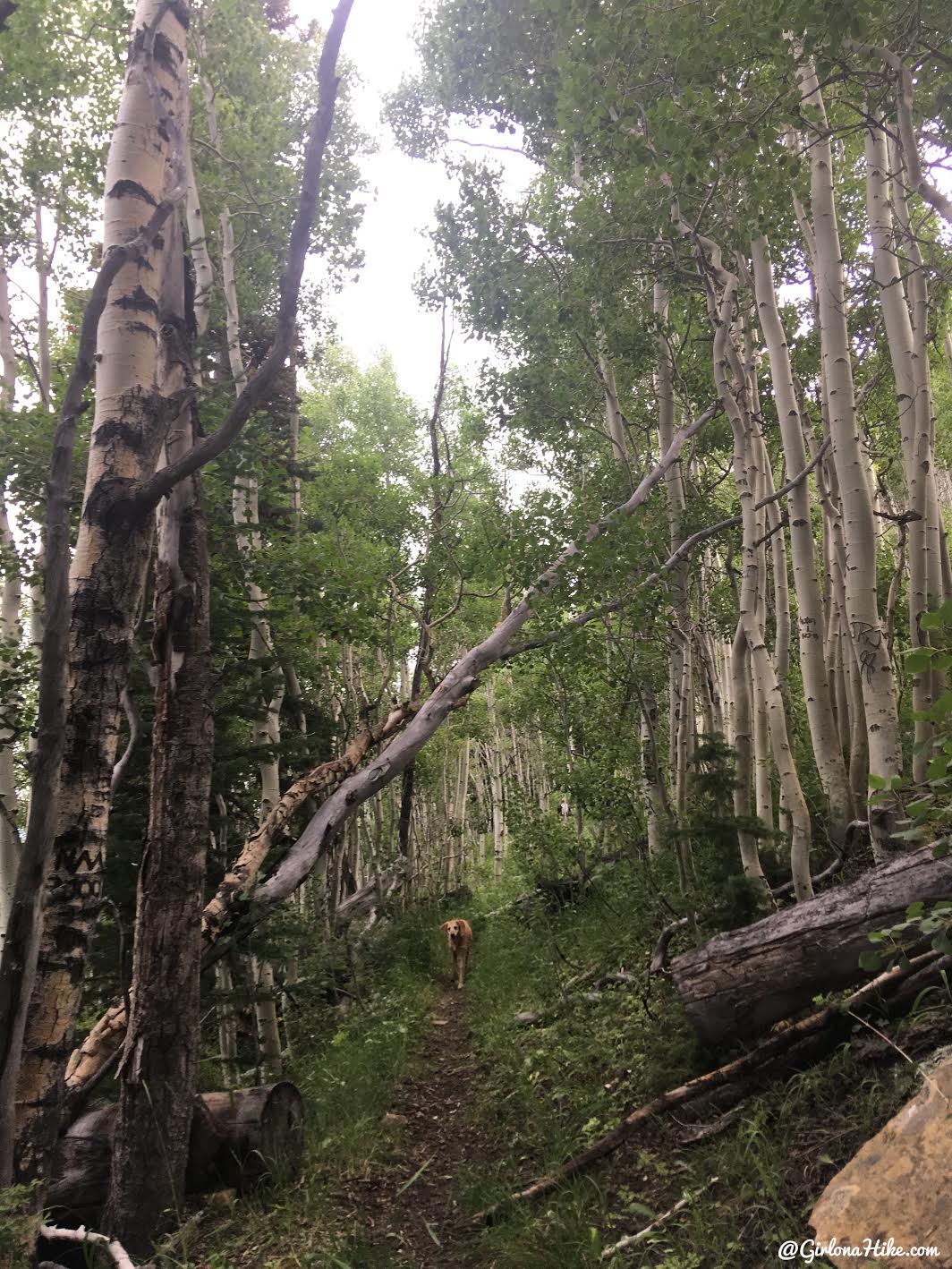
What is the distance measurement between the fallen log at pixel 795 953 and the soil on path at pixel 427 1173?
1.76m

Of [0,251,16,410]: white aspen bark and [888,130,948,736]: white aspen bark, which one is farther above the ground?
[0,251,16,410]: white aspen bark

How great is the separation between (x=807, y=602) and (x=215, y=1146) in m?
5.40

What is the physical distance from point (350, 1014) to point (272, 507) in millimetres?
6115

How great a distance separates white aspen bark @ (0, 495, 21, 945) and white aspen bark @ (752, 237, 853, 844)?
653 centimetres

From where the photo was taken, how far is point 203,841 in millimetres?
4031

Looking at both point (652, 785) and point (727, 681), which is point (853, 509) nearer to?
point (652, 785)

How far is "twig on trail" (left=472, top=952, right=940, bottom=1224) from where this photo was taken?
370cm

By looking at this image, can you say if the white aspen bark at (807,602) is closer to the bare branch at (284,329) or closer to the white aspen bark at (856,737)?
the white aspen bark at (856,737)

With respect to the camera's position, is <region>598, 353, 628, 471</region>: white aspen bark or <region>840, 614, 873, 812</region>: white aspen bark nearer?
<region>840, 614, 873, 812</region>: white aspen bark

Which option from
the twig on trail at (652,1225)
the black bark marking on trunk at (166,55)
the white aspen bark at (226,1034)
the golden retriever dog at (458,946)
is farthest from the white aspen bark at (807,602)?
the golden retriever dog at (458,946)

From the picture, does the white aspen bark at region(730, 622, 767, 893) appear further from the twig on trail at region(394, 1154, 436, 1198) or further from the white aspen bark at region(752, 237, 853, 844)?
the twig on trail at region(394, 1154, 436, 1198)

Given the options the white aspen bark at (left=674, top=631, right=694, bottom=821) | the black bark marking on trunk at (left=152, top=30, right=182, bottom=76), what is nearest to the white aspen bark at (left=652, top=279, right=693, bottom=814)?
the white aspen bark at (left=674, top=631, right=694, bottom=821)

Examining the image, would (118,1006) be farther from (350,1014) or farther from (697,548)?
(697,548)

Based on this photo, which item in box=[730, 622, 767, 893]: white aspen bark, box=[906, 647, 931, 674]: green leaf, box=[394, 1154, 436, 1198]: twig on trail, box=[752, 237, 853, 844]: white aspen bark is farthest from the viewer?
box=[730, 622, 767, 893]: white aspen bark
